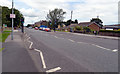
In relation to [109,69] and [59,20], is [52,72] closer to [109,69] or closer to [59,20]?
[109,69]

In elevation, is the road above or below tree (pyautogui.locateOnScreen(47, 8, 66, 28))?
below

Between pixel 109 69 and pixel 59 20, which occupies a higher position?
pixel 59 20

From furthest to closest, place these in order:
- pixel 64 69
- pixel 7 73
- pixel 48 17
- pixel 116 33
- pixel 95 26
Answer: pixel 48 17 < pixel 95 26 < pixel 116 33 < pixel 64 69 < pixel 7 73

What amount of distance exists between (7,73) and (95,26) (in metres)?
55.2

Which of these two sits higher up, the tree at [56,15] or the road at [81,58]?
the tree at [56,15]

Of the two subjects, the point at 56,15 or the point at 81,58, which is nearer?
the point at 81,58

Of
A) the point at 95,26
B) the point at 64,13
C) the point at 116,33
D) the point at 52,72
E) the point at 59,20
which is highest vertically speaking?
the point at 64,13

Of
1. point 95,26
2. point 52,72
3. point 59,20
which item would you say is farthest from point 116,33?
point 59,20

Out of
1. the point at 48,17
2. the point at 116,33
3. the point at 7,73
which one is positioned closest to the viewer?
the point at 7,73

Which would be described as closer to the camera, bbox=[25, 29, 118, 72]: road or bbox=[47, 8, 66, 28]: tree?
bbox=[25, 29, 118, 72]: road

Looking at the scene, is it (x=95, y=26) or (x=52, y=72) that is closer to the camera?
(x=52, y=72)

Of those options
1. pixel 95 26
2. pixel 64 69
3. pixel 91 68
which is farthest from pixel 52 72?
pixel 95 26

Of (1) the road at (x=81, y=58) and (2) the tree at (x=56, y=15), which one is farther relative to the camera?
(2) the tree at (x=56, y=15)

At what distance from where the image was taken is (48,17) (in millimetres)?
82312
